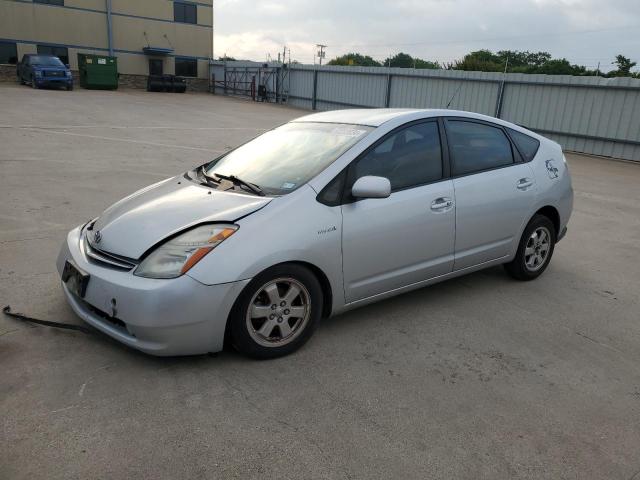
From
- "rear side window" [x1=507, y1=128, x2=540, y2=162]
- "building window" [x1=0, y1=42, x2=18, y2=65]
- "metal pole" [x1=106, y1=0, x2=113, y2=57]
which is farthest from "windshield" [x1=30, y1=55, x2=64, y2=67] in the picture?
"rear side window" [x1=507, y1=128, x2=540, y2=162]

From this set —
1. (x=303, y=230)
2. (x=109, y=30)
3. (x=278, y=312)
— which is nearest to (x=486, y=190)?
(x=303, y=230)

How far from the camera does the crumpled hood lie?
3.14 meters

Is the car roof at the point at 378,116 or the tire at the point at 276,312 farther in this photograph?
the car roof at the point at 378,116

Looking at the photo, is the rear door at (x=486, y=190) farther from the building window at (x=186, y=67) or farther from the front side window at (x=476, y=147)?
the building window at (x=186, y=67)

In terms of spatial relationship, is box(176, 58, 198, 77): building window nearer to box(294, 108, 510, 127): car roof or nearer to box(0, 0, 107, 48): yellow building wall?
box(0, 0, 107, 48): yellow building wall

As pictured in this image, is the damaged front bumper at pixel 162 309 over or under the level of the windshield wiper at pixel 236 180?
under

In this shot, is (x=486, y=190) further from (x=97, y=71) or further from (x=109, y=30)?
(x=109, y=30)

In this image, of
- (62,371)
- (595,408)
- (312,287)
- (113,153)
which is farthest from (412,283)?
(113,153)

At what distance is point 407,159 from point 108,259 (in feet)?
7.02

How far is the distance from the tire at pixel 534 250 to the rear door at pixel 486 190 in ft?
0.52

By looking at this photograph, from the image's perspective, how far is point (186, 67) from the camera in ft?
129

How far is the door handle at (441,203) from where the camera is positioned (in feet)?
12.7

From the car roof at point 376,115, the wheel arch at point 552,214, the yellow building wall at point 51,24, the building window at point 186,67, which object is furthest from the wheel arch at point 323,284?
the building window at point 186,67

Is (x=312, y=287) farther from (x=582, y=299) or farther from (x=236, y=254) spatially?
(x=582, y=299)
